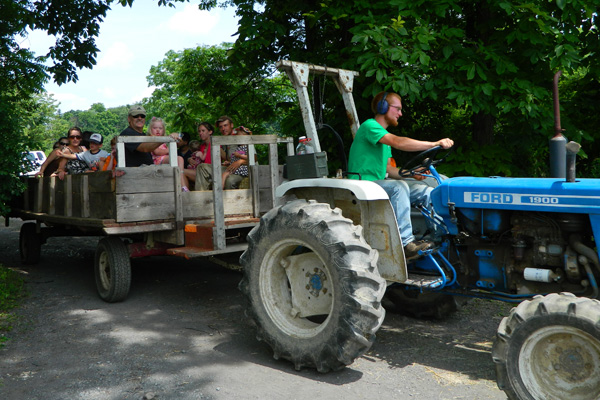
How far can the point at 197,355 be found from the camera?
4.45 meters

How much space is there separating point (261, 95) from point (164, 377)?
875 cm

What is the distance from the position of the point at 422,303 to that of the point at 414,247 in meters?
1.29

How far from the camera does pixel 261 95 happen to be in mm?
12023

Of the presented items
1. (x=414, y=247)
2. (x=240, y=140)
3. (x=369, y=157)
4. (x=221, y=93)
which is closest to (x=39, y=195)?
(x=240, y=140)

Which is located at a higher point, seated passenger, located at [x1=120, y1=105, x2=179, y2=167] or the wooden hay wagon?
seated passenger, located at [x1=120, y1=105, x2=179, y2=167]

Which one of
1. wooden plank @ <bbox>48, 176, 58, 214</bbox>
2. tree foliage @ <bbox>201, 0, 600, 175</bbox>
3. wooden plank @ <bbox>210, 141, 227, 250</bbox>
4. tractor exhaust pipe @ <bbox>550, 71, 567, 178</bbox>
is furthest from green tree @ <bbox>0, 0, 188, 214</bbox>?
tractor exhaust pipe @ <bbox>550, 71, 567, 178</bbox>

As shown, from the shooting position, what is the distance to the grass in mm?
5211

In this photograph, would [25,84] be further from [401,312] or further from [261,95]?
[401,312]

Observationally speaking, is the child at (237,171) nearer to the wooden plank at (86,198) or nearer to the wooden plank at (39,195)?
the wooden plank at (86,198)

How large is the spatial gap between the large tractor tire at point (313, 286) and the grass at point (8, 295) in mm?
2319

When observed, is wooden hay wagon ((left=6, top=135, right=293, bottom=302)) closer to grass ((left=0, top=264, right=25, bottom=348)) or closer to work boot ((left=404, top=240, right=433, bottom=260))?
grass ((left=0, top=264, right=25, bottom=348))

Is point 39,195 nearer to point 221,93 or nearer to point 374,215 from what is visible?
point 221,93

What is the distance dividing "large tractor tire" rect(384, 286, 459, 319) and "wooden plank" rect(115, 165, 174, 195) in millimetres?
2534

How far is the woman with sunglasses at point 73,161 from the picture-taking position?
827cm
